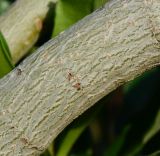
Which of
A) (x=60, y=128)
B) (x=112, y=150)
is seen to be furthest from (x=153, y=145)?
(x=60, y=128)

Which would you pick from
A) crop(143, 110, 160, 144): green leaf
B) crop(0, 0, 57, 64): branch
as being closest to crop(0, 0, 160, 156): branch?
crop(0, 0, 57, 64): branch

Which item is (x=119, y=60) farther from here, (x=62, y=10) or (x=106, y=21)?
(x=62, y=10)

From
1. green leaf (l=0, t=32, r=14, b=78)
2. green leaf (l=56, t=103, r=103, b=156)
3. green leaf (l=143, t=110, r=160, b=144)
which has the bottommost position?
green leaf (l=143, t=110, r=160, b=144)

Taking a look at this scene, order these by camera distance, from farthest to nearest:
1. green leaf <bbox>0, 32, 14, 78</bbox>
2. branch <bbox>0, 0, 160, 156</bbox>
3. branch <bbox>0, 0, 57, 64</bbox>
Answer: branch <bbox>0, 0, 57, 64</bbox>
green leaf <bbox>0, 32, 14, 78</bbox>
branch <bbox>0, 0, 160, 156</bbox>

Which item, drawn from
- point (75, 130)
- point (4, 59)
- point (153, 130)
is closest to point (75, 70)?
point (4, 59)

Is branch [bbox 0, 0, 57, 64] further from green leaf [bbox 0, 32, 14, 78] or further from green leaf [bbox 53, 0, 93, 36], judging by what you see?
green leaf [bbox 0, 32, 14, 78]

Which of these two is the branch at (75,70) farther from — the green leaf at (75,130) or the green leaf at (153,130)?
the green leaf at (153,130)

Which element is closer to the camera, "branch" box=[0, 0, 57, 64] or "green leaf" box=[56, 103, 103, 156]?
"green leaf" box=[56, 103, 103, 156]

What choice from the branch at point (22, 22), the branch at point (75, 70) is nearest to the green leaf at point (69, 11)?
the branch at point (22, 22)

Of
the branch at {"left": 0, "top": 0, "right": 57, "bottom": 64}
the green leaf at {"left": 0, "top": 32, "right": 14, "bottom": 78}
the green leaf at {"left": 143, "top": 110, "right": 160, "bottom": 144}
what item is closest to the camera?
the green leaf at {"left": 0, "top": 32, "right": 14, "bottom": 78}
